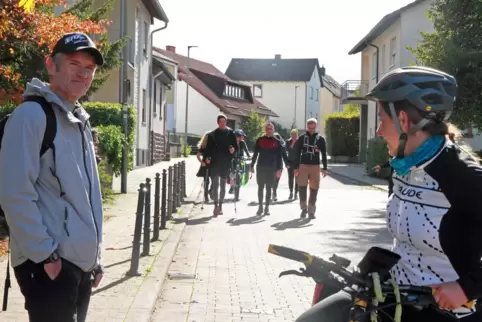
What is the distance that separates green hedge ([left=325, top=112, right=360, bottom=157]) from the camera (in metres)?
47.1

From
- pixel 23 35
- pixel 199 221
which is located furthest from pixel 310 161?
pixel 23 35

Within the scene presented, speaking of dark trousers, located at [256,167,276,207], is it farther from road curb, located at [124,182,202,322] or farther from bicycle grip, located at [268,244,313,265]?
bicycle grip, located at [268,244,313,265]

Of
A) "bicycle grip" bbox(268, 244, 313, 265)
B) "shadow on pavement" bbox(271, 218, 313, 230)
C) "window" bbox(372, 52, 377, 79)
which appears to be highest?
"window" bbox(372, 52, 377, 79)

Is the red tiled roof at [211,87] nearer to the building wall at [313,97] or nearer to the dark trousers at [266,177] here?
the building wall at [313,97]

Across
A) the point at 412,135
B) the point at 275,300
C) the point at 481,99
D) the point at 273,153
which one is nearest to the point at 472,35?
the point at 481,99

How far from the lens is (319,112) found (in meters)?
96.3

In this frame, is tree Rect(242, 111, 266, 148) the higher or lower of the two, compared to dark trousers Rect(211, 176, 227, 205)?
higher

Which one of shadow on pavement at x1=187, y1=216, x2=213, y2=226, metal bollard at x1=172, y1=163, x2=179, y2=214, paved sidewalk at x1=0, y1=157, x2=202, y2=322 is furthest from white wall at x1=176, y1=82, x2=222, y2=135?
paved sidewalk at x1=0, y1=157, x2=202, y2=322

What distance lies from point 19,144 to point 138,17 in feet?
92.1

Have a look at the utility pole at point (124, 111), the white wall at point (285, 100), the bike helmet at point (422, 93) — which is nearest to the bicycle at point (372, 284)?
the bike helmet at point (422, 93)

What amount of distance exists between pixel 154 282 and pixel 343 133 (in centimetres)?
4172

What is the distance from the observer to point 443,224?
8.27 ft

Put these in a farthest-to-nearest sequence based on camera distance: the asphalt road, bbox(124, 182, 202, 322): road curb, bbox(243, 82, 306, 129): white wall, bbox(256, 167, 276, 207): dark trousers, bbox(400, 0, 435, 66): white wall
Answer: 1. bbox(243, 82, 306, 129): white wall
2. bbox(400, 0, 435, 66): white wall
3. bbox(256, 167, 276, 207): dark trousers
4. the asphalt road
5. bbox(124, 182, 202, 322): road curb

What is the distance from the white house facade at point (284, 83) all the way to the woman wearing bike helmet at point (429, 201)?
7950 centimetres
